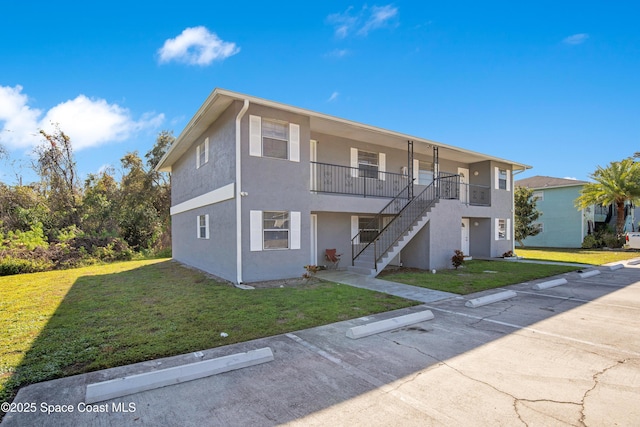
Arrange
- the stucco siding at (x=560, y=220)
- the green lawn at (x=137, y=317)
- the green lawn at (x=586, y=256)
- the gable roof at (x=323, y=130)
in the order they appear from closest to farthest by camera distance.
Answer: the green lawn at (x=137, y=317) → the gable roof at (x=323, y=130) → the green lawn at (x=586, y=256) → the stucco siding at (x=560, y=220)

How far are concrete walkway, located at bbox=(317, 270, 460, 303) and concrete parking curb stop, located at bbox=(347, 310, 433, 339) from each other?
1.63m

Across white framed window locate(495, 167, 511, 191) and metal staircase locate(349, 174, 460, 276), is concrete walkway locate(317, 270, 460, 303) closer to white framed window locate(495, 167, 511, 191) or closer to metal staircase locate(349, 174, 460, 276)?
metal staircase locate(349, 174, 460, 276)

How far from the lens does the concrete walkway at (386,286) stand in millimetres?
7941

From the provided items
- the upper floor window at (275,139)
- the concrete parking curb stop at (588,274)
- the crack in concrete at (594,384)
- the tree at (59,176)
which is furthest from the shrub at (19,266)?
→ the concrete parking curb stop at (588,274)

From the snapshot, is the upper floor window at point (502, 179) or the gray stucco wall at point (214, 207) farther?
the upper floor window at point (502, 179)

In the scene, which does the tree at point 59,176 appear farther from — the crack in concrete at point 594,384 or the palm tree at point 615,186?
the palm tree at point 615,186

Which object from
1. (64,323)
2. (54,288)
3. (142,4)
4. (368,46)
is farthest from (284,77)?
(64,323)

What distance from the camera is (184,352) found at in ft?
14.6

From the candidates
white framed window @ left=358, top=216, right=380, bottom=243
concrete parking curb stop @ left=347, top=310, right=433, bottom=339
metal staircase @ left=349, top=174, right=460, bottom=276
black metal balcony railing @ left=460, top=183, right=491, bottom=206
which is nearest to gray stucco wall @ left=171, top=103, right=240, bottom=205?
metal staircase @ left=349, top=174, right=460, bottom=276

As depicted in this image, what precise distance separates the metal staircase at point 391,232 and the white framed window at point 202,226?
583 centimetres

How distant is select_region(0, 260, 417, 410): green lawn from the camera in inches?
169

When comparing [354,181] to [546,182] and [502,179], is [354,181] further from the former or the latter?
[546,182]

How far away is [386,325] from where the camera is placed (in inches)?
214

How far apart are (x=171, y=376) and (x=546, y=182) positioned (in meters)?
34.0
